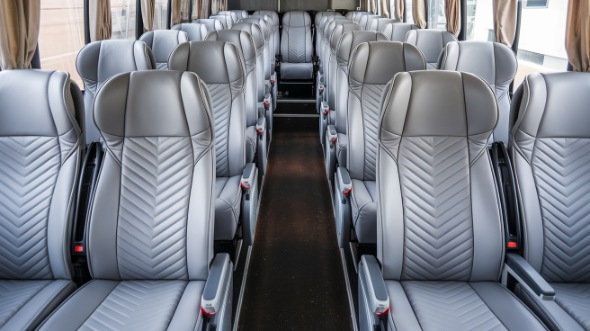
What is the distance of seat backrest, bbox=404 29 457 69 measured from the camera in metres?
4.25

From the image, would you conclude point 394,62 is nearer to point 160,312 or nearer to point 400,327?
point 400,327

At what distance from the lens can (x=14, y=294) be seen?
6.21 ft

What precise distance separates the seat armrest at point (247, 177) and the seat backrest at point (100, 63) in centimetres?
111

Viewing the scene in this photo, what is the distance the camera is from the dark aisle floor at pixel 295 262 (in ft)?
8.33

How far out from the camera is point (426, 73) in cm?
196

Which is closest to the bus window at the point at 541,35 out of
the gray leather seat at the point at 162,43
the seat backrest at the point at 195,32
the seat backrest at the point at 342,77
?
the seat backrest at the point at 342,77

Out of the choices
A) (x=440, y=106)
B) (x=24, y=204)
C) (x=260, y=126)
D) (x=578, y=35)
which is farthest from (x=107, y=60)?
(x=578, y=35)

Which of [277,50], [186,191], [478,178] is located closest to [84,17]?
[186,191]

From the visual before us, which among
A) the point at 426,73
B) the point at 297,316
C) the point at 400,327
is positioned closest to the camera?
the point at 400,327

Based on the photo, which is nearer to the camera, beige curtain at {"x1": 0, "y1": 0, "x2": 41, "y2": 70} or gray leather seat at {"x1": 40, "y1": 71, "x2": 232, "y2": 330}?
gray leather seat at {"x1": 40, "y1": 71, "x2": 232, "y2": 330}

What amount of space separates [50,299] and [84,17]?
120 inches

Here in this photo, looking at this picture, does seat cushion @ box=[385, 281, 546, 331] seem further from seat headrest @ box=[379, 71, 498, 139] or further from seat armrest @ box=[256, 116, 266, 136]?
seat armrest @ box=[256, 116, 266, 136]

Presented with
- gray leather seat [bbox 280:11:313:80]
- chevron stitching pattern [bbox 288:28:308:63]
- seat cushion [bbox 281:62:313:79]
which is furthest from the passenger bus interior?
chevron stitching pattern [bbox 288:28:308:63]

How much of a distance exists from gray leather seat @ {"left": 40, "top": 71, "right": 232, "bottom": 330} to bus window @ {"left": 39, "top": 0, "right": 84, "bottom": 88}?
8.13ft
